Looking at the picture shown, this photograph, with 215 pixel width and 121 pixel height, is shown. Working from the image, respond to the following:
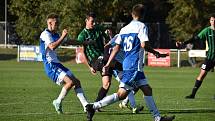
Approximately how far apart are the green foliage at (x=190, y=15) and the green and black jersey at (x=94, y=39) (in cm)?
4162

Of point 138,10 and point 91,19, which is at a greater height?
point 138,10

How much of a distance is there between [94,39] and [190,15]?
42.1m

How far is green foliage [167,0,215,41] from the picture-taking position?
182 feet

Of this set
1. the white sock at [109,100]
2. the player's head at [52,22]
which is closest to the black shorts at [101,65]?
the player's head at [52,22]

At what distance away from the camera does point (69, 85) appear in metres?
13.4

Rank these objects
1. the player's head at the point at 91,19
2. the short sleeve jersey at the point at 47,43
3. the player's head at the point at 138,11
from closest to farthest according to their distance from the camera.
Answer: the player's head at the point at 138,11, the short sleeve jersey at the point at 47,43, the player's head at the point at 91,19

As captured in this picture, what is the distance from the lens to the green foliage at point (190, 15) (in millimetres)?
55625

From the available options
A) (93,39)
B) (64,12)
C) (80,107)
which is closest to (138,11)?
(93,39)

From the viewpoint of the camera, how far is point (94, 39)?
47.1 feet

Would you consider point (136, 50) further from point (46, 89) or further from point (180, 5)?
point (180, 5)

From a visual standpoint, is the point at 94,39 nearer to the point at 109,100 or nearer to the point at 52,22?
the point at 52,22

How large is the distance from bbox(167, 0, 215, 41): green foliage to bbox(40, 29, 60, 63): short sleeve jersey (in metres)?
42.9

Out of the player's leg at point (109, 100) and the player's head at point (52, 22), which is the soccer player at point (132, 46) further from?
the player's head at point (52, 22)

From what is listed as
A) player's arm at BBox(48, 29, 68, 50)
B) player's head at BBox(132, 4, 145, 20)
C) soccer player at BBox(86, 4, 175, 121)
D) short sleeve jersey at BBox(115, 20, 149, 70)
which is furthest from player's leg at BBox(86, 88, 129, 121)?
player's arm at BBox(48, 29, 68, 50)
